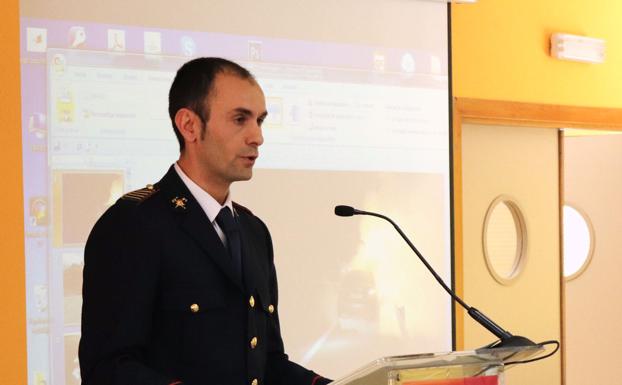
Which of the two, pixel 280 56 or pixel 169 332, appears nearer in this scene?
pixel 169 332

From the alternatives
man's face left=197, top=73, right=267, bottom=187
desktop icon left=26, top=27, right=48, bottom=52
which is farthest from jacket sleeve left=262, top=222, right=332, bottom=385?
desktop icon left=26, top=27, right=48, bottom=52

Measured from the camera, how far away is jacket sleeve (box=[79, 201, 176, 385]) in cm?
152

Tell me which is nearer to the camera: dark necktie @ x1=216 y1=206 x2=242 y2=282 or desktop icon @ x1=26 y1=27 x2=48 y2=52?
dark necktie @ x1=216 y1=206 x2=242 y2=282

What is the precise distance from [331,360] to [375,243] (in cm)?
52

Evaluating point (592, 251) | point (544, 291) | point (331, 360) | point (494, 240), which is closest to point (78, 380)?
point (331, 360)

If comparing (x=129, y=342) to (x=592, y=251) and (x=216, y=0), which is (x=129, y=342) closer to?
(x=216, y=0)

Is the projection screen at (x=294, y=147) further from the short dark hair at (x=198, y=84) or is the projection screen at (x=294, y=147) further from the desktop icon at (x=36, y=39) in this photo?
the short dark hair at (x=198, y=84)

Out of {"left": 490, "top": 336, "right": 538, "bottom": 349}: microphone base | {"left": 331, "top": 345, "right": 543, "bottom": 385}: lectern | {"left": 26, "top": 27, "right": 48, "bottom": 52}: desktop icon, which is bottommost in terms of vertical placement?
{"left": 331, "top": 345, "right": 543, "bottom": 385}: lectern

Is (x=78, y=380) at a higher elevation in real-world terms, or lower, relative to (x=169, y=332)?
lower

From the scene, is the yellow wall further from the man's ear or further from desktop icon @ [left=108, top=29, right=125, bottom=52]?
the man's ear

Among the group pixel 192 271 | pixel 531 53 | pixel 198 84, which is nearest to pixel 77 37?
pixel 198 84

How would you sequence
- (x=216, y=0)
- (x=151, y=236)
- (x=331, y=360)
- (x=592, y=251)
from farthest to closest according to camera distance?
(x=592, y=251), (x=331, y=360), (x=216, y=0), (x=151, y=236)

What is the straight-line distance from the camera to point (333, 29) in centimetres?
377

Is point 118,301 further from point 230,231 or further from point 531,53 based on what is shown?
point 531,53
